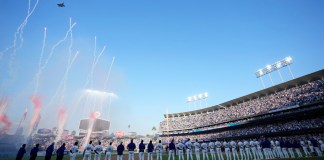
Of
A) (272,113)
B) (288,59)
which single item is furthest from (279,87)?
(288,59)

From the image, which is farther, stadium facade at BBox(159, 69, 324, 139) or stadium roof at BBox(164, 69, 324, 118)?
stadium roof at BBox(164, 69, 324, 118)

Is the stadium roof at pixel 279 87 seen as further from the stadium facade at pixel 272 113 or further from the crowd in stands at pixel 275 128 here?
the crowd in stands at pixel 275 128

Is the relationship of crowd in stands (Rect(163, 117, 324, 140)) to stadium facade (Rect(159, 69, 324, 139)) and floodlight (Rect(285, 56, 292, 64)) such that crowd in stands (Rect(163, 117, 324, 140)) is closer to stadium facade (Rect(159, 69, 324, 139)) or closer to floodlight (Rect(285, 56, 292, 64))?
stadium facade (Rect(159, 69, 324, 139))

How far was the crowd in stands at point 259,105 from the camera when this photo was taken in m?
42.3

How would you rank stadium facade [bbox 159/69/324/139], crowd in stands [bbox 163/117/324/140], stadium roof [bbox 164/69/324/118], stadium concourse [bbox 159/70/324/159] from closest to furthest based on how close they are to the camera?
stadium concourse [bbox 159/70/324/159], crowd in stands [bbox 163/117/324/140], stadium facade [bbox 159/69/324/139], stadium roof [bbox 164/69/324/118]

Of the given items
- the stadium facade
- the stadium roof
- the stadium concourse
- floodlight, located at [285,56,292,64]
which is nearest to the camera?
the stadium concourse

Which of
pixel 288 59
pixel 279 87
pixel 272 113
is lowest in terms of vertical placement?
pixel 272 113

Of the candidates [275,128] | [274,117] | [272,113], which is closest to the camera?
[274,117]

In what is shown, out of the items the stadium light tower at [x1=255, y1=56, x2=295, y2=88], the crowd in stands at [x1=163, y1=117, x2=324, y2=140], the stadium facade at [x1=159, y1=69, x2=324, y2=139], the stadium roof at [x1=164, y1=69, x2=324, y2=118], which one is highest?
the stadium light tower at [x1=255, y1=56, x2=295, y2=88]

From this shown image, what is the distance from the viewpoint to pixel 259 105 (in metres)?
53.6

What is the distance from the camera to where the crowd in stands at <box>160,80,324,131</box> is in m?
42.3

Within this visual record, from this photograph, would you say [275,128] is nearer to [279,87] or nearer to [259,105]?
[259,105]

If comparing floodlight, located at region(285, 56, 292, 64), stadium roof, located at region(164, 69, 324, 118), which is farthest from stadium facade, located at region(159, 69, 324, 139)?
floodlight, located at region(285, 56, 292, 64)

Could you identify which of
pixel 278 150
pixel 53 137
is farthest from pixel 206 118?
pixel 53 137
